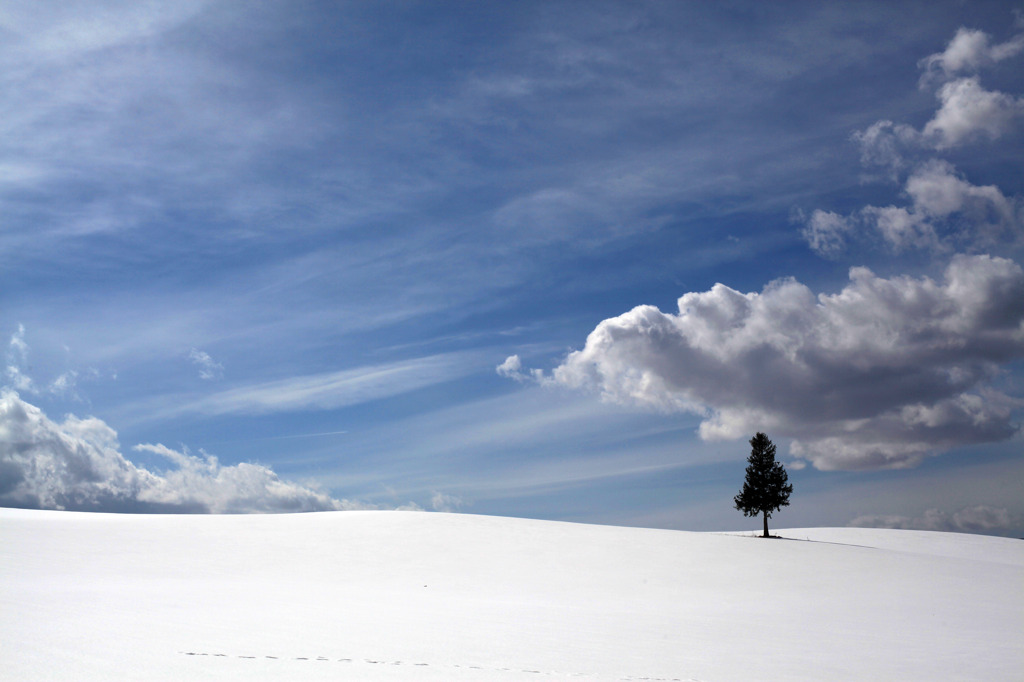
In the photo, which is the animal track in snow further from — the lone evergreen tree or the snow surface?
the lone evergreen tree

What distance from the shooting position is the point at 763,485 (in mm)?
42469

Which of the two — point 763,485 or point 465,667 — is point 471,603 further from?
point 763,485

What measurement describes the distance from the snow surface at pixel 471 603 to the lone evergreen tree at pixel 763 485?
25.1 feet

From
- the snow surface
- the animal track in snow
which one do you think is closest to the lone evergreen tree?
the snow surface

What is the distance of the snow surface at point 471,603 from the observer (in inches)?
379

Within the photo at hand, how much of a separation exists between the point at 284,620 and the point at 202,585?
7.16 m

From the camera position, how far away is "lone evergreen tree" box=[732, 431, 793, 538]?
42062 millimetres

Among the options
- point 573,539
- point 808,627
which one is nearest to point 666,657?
point 808,627

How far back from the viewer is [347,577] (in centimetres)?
2264

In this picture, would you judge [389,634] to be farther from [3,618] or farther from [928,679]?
Result: [928,679]

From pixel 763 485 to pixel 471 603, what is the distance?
29.9m

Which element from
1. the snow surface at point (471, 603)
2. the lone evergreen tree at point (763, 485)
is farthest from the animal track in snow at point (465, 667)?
the lone evergreen tree at point (763, 485)

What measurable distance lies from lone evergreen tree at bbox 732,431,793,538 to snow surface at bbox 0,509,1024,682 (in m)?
7.64

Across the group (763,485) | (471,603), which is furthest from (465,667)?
(763,485)
